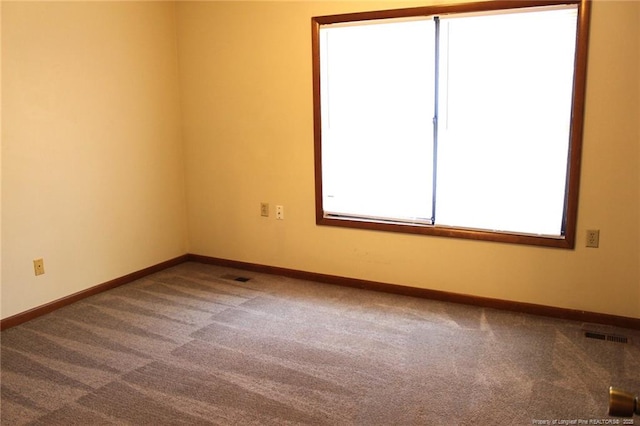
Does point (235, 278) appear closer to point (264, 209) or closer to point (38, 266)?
point (264, 209)

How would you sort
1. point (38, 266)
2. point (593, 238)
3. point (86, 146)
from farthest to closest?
point (86, 146)
point (38, 266)
point (593, 238)

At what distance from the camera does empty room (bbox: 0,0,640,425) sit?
2455mm

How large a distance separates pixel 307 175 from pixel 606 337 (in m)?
2.23

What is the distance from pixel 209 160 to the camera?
4262 millimetres

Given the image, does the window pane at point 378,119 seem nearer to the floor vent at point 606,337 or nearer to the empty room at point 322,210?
the empty room at point 322,210

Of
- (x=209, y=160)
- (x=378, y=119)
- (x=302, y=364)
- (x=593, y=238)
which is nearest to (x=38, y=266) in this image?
(x=209, y=160)

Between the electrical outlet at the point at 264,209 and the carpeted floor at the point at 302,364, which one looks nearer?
the carpeted floor at the point at 302,364

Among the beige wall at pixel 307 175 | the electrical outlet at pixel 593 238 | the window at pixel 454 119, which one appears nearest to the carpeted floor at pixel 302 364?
the beige wall at pixel 307 175

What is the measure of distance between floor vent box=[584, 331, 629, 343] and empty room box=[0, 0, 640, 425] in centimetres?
2

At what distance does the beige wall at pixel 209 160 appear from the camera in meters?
2.97

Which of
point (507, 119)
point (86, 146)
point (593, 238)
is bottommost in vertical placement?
point (593, 238)

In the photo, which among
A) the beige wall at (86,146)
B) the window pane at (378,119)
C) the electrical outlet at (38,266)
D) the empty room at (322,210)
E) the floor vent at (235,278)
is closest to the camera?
the empty room at (322,210)

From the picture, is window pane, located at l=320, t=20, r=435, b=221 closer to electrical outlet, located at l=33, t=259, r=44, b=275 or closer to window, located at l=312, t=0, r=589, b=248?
window, located at l=312, t=0, r=589, b=248

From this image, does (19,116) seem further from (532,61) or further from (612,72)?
(612,72)
